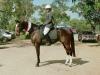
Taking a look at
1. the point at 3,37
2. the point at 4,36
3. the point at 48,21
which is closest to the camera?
the point at 48,21

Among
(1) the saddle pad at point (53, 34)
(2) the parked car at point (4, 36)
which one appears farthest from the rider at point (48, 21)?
(2) the parked car at point (4, 36)

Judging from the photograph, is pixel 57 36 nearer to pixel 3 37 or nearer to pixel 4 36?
pixel 3 37

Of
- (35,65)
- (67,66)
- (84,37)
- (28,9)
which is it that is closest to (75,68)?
(67,66)

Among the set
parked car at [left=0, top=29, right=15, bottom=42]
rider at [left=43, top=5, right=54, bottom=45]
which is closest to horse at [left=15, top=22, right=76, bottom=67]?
rider at [left=43, top=5, right=54, bottom=45]

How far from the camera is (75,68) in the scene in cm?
1436

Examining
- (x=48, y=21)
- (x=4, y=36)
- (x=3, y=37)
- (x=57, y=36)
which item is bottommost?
(x=4, y=36)

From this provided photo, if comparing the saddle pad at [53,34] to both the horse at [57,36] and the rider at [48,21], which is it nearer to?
the horse at [57,36]

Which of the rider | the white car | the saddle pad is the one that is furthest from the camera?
the white car

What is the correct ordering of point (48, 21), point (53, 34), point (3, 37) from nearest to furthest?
point (48, 21) → point (53, 34) → point (3, 37)

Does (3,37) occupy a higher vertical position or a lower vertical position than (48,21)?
lower

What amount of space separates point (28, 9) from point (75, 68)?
50.9 metres

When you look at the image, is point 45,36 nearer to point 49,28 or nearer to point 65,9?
point 49,28

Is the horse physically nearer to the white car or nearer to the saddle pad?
the saddle pad

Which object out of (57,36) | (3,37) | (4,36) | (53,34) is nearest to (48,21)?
(53,34)
